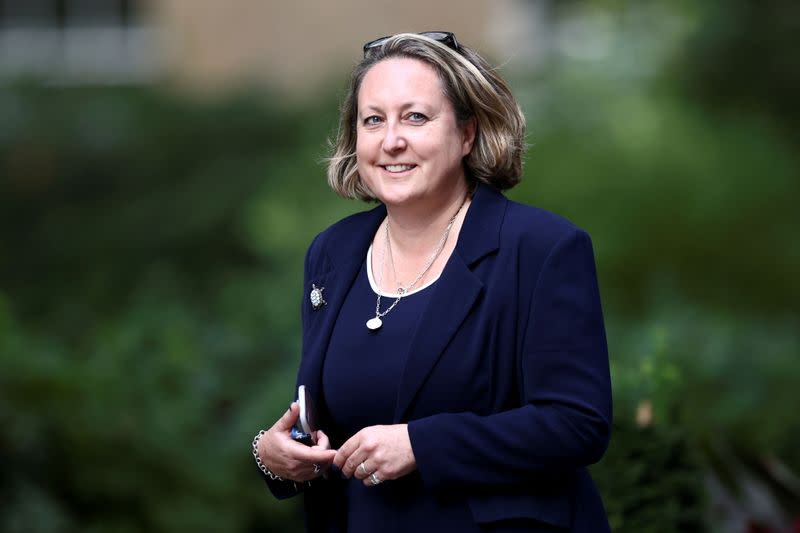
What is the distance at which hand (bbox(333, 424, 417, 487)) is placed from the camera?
9.02ft

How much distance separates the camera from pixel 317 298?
3.13 m

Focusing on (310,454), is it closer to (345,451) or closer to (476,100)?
(345,451)

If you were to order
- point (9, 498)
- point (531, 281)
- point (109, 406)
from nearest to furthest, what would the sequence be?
point (531, 281), point (9, 498), point (109, 406)

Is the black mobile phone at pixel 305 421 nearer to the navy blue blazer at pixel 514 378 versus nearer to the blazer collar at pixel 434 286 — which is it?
the blazer collar at pixel 434 286

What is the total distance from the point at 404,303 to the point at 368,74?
50 centimetres

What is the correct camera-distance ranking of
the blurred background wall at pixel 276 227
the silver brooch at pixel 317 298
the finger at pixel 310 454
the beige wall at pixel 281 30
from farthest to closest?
the beige wall at pixel 281 30
the blurred background wall at pixel 276 227
the silver brooch at pixel 317 298
the finger at pixel 310 454

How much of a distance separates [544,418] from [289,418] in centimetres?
56

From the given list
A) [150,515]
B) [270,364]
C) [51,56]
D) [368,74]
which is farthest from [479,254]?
[51,56]

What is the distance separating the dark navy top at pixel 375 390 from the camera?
2.88 metres

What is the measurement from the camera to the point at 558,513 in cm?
282

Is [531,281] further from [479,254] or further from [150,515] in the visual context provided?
[150,515]

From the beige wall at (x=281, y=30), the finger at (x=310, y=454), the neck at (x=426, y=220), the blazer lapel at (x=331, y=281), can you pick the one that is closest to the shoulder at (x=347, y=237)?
the blazer lapel at (x=331, y=281)

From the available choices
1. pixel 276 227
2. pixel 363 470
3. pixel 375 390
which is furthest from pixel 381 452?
pixel 276 227

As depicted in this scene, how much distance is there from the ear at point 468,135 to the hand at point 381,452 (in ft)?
2.08
